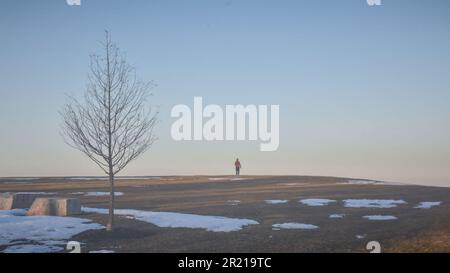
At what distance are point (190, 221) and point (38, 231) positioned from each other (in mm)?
5081

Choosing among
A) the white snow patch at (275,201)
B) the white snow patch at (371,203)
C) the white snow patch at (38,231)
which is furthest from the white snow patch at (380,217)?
the white snow patch at (38,231)

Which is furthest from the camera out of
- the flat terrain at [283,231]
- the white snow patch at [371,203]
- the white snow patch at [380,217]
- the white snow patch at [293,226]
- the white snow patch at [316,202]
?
the white snow patch at [316,202]

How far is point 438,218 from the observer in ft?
56.8

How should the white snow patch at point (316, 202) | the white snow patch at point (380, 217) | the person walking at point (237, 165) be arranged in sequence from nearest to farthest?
the white snow patch at point (380, 217) → the white snow patch at point (316, 202) → the person walking at point (237, 165)

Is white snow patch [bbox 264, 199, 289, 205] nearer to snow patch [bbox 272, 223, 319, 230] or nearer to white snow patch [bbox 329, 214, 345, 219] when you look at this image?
white snow patch [bbox 329, 214, 345, 219]

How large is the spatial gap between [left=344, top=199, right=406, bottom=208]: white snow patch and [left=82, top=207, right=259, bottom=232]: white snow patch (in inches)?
265

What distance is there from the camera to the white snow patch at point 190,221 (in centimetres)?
1587

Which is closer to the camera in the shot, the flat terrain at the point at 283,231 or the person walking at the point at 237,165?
the flat terrain at the point at 283,231

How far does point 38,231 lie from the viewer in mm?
14633

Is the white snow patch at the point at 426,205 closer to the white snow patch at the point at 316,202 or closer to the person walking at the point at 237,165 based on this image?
the white snow patch at the point at 316,202

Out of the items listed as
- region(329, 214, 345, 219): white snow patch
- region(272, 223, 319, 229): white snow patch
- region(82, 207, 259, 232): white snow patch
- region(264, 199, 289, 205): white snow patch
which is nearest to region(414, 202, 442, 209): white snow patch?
region(329, 214, 345, 219): white snow patch

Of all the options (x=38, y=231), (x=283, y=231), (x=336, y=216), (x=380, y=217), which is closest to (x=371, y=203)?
(x=380, y=217)

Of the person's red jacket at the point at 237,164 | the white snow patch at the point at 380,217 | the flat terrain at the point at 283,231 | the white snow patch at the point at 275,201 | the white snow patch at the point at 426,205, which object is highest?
the person's red jacket at the point at 237,164

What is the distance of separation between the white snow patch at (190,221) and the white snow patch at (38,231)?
2218mm
